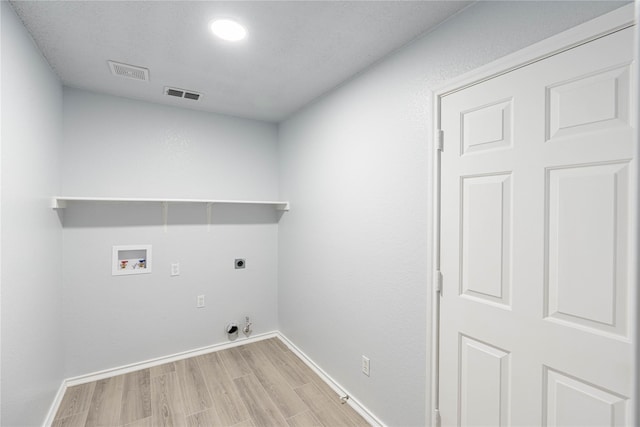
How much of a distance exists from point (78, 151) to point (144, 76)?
0.91 meters

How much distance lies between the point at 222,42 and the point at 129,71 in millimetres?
863

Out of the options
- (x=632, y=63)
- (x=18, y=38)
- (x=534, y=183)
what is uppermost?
(x=18, y=38)

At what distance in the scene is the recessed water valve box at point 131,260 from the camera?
2.64 meters

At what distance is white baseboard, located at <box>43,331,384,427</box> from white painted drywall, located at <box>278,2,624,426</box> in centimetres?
7

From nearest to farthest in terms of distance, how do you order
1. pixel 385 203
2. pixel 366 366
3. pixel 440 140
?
pixel 440 140 < pixel 385 203 < pixel 366 366

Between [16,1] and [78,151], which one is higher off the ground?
[16,1]

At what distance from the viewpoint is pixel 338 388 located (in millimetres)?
2377

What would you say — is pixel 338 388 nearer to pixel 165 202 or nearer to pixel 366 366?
pixel 366 366

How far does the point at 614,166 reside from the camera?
3.35ft

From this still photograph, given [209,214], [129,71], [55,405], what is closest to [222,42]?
[129,71]

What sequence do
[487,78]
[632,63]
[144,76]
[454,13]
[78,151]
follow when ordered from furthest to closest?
[78,151]
[144,76]
[454,13]
[487,78]
[632,63]

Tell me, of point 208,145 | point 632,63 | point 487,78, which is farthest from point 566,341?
point 208,145

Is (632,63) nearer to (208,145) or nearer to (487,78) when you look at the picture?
(487,78)

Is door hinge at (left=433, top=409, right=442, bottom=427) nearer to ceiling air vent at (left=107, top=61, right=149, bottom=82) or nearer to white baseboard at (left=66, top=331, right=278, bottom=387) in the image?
white baseboard at (left=66, top=331, right=278, bottom=387)
